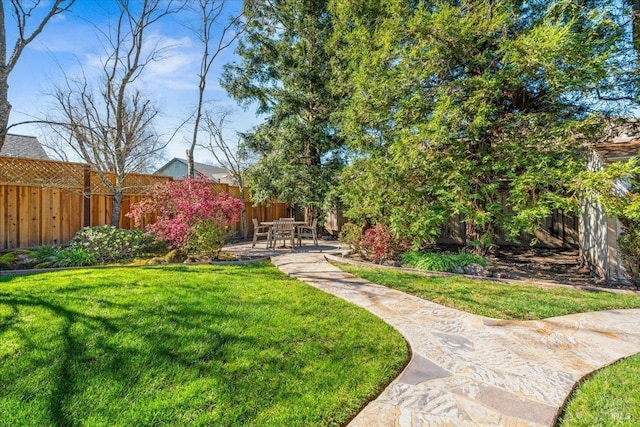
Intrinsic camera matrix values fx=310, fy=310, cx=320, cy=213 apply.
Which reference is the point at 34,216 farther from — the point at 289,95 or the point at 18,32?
the point at 289,95

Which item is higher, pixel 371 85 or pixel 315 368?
pixel 371 85

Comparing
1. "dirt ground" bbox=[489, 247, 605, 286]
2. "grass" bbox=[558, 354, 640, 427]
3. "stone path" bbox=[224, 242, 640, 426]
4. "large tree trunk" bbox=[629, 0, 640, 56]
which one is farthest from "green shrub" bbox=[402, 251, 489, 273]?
"large tree trunk" bbox=[629, 0, 640, 56]

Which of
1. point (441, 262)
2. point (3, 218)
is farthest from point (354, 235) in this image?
point (3, 218)

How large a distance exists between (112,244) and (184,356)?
6.13 meters

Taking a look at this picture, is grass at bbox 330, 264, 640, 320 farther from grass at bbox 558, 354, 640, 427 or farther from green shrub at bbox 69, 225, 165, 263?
green shrub at bbox 69, 225, 165, 263

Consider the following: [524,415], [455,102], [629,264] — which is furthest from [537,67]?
[524,415]

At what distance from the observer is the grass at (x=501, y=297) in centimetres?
439

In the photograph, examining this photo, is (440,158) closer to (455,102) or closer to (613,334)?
(455,102)

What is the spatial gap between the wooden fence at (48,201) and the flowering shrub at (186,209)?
1636 millimetres

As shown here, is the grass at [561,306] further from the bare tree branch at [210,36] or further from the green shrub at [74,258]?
the bare tree branch at [210,36]

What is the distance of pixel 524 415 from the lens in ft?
7.28

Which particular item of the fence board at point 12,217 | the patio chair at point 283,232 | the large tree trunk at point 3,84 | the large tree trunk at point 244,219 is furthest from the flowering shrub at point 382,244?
the fence board at point 12,217

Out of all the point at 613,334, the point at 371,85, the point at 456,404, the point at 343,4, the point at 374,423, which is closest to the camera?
the point at 374,423

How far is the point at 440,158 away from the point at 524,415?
228 inches
